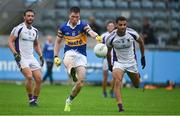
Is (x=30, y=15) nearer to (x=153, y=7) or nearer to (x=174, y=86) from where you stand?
(x=174, y=86)

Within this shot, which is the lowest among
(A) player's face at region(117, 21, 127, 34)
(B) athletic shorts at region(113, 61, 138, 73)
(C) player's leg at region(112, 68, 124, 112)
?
(C) player's leg at region(112, 68, 124, 112)

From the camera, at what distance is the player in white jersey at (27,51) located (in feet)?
64.5

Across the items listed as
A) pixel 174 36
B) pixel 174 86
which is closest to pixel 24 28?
pixel 174 86

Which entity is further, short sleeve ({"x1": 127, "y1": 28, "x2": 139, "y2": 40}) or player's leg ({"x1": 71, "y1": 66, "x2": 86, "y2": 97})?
short sleeve ({"x1": 127, "y1": 28, "x2": 139, "y2": 40})

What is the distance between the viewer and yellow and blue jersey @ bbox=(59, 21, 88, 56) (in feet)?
60.1

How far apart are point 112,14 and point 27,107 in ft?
61.7

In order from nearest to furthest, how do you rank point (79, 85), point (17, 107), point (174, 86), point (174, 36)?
point (79, 85) → point (17, 107) → point (174, 86) → point (174, 36)

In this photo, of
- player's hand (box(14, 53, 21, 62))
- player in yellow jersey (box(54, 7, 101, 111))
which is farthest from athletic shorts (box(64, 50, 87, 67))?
player's hand (box(14, 53, 21, 62))

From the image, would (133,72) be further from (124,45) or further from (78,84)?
(78,84)

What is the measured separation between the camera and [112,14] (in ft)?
122

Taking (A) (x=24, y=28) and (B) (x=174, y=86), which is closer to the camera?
(A) (x=24, y=28)

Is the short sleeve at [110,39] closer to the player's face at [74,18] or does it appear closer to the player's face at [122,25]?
the player's face at [122,25]

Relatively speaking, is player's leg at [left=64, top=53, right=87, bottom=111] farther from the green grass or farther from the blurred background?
the blurred background

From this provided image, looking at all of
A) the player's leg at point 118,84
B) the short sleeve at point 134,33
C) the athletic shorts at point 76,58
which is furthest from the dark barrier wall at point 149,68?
the athletic shorts at point 76,58
